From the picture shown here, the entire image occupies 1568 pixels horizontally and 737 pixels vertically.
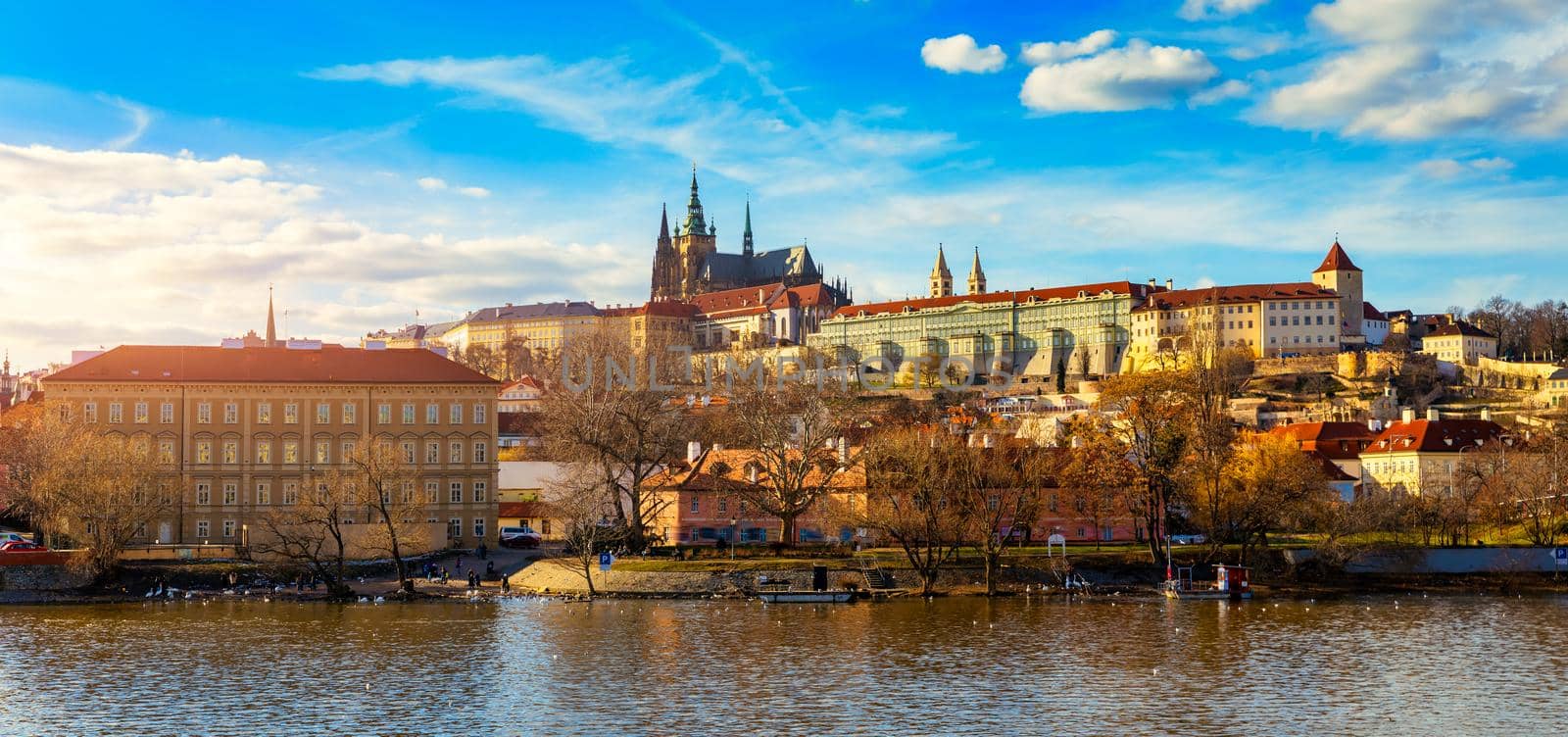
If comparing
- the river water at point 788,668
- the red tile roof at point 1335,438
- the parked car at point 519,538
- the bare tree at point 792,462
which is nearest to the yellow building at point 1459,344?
the red tile roof at point 1335,438

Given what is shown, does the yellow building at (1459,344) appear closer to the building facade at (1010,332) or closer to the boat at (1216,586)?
the building facade at (1010,332)

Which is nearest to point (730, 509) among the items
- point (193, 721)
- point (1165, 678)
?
point (1165, 678)

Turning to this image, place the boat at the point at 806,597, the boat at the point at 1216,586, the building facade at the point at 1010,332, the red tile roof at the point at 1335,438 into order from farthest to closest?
the building facade at the point at 1010,332 → the red tile roof at the point at 1335,438 → the boat at the point at 1216,586 → the boat at the point at 806,597

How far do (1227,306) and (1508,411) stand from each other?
38.9 metres

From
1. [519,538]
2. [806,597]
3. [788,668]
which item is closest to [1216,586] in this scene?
[806,597]

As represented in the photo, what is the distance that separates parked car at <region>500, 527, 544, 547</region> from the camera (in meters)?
73.3

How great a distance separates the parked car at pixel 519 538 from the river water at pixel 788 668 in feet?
61.0

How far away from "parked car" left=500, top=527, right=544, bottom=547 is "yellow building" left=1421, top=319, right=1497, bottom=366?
4541 inches

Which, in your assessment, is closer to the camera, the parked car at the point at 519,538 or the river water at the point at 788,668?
the river water at the point at 788,668

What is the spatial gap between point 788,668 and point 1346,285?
145 m

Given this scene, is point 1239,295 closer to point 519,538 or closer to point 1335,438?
point 1335,438

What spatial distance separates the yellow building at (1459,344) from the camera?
16238cm

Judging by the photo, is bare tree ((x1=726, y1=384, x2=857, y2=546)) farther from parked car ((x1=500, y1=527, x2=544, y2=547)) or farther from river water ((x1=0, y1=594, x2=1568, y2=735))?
parked car ((x1=500, y1=527, x2=544, y2=547))

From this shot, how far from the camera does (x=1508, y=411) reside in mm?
132000
